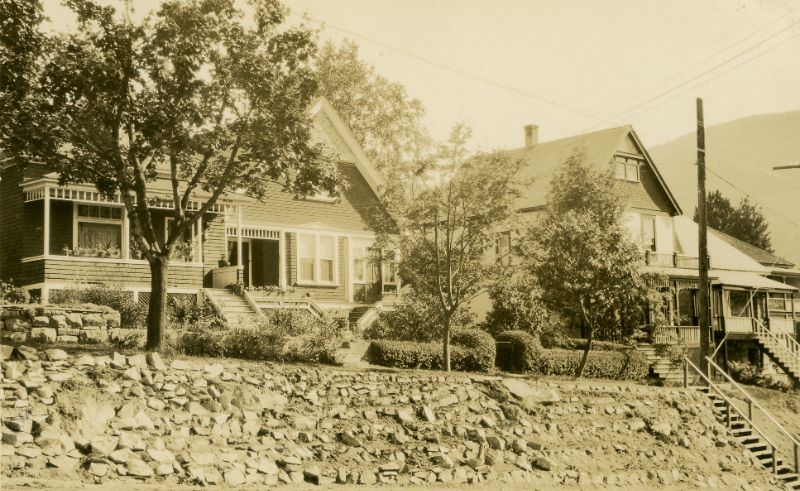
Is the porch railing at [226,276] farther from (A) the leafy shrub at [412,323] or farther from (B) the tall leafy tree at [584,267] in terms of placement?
(B) the tall leafy tree at [584,267]

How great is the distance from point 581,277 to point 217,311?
1131 cm

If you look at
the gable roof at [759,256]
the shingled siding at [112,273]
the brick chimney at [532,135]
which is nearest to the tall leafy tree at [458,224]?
the shingled siding at [112,273]

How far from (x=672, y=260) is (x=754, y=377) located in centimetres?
789

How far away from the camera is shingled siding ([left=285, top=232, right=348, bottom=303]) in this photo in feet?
105

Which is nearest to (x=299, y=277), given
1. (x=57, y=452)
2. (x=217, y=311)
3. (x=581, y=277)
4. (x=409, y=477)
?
(x=217, y=311)

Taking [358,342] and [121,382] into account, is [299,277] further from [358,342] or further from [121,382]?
[121,382]

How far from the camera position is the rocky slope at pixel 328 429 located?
1393 cm

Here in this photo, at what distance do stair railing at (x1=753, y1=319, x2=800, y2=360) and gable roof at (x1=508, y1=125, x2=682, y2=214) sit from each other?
7.13 m

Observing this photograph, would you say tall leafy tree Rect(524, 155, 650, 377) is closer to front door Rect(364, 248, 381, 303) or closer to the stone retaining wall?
front door Rect(364, 248, 381, 303)

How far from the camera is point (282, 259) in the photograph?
32.0m

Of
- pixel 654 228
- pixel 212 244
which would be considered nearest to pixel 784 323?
pixel 654 228

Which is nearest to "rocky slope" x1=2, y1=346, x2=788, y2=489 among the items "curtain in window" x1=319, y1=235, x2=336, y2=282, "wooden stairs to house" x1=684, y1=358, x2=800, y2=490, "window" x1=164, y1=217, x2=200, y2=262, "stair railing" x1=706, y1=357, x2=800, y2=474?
"wooden stairs to house" x1=684, y1=358, x2=800, y2=490

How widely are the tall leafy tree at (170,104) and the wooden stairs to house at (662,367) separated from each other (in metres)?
18.3

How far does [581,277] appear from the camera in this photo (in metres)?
26.4
